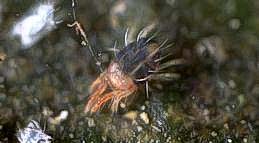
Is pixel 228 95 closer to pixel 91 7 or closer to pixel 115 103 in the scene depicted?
pixel 115 103

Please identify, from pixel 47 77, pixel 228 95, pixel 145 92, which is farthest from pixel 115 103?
pixel 228 95

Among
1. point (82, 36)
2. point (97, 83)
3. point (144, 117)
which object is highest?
point (82, 36)

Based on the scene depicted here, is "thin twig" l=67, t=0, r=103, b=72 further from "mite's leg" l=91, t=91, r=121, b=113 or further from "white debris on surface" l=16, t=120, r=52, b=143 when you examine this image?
"white debris on surface" l=16, t=120, r=52, b=143

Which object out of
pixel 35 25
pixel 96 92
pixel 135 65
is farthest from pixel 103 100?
pixel 35 25

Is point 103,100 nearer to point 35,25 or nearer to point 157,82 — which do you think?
point 157,82

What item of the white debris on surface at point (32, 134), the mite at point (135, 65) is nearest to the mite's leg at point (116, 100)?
the mite at point (135, 65)

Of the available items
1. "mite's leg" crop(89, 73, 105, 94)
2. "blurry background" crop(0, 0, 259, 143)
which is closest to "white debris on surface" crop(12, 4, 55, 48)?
"blurry background" crop(0, 0, 259, 143)
